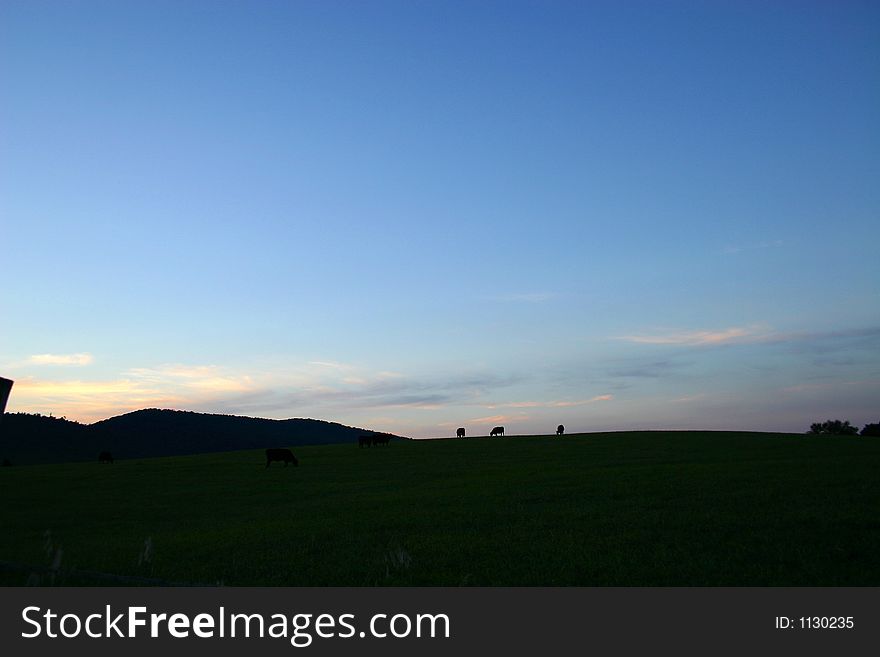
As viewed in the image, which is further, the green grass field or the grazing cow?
the grazing cow

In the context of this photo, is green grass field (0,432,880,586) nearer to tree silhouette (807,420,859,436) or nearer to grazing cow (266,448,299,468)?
grazing cow (266,448,299,468)

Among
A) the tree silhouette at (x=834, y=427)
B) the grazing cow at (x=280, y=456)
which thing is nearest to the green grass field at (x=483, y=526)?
the grazing cow at (x=280, y=456)

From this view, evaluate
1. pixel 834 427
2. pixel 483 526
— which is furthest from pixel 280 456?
pixel 834 427

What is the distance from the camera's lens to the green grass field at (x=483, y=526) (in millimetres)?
11969

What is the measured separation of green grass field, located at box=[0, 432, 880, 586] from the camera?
1197cm

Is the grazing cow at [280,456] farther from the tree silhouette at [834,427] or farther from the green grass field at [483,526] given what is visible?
the tree silhouette at [834,427]

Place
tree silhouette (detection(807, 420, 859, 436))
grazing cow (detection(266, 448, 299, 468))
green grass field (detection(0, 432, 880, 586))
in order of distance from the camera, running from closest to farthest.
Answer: green grass field (detection(0, 432, 880, 586)) < grazing cow (detection(266, 448, 299, 468)) < tree silhouette (detection(807, 420, 859, 436))

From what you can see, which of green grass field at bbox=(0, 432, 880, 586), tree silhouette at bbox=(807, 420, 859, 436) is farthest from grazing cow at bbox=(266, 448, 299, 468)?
tree silhouette at bbox=(807, 420, 859, 436)

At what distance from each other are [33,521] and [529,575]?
66.9 feet

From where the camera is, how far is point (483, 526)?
671 inches
